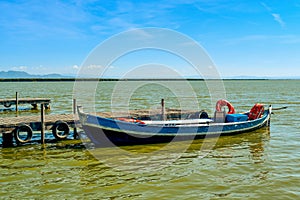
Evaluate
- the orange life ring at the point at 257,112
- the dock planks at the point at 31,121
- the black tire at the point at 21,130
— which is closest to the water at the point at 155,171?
the black tire at the point at 21,130

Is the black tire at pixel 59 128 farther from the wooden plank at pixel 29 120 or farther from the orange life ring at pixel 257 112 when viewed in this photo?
the orange life ring at pixel 257 112

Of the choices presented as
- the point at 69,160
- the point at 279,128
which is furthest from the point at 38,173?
the point at 279,128

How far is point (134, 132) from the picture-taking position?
15.5 meters

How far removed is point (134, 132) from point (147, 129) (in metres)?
0.70

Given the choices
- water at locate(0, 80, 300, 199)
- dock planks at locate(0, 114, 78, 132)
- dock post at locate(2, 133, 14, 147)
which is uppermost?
dock planks at locate(0, 114, 78, 132)

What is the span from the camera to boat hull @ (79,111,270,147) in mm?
15094

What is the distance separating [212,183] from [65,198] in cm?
497

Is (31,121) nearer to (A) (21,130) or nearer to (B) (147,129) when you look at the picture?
(A) (21,130)

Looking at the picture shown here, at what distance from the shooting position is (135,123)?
15.5 m

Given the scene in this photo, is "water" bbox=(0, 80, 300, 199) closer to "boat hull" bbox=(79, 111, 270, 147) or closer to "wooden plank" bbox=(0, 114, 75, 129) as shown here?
"boat hull" bbox=(79, 111, 270, 147)

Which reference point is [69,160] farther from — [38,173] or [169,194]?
[169,194]

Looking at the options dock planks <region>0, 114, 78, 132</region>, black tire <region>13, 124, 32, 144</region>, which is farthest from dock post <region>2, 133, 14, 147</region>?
dock planks <region>0, 114, 78, 132</region>

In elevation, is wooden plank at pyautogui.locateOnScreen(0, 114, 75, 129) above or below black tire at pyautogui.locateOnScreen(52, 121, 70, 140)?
above

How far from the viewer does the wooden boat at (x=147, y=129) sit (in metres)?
15.1
